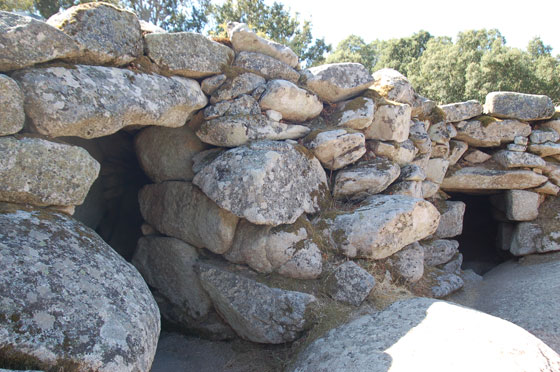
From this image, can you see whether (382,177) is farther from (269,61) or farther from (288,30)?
(288,30)

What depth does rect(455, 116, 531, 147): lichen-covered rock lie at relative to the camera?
856 centimetres

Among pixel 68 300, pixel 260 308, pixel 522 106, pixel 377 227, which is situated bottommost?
pixel 260 308

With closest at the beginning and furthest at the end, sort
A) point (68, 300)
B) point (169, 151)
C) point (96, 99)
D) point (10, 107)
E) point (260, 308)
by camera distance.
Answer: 1. point (68, 300)
2. point (10, 107)
3. point (96, 99)
4. point (260, 308)
5. point (169, 151)

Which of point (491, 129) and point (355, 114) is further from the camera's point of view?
point (491, 129)

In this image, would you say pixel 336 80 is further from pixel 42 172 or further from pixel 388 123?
pixel 42 172

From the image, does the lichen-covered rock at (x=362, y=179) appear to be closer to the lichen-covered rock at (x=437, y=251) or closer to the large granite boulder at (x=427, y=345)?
the lichen-covered rock at (x=437, y=251)

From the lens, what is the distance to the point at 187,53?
5.53 m

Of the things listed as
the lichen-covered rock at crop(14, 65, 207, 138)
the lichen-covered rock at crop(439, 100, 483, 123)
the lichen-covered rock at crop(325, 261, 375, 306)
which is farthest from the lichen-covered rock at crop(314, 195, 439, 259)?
the lichen-covered rock at crop(439, 100, 483, 123)

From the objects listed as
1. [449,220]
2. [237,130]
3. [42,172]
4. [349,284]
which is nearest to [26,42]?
[42,172]

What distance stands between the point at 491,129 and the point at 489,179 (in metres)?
1.11

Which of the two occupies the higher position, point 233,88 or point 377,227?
point 233,88

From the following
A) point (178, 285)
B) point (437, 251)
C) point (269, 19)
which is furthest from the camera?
point (269, 19)

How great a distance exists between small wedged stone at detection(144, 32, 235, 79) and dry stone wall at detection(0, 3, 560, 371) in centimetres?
2

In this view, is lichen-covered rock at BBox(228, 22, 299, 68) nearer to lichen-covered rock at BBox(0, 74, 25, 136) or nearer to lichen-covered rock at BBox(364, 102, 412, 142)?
lichen-covered rock at BBox(364, 102, 412, 142)
